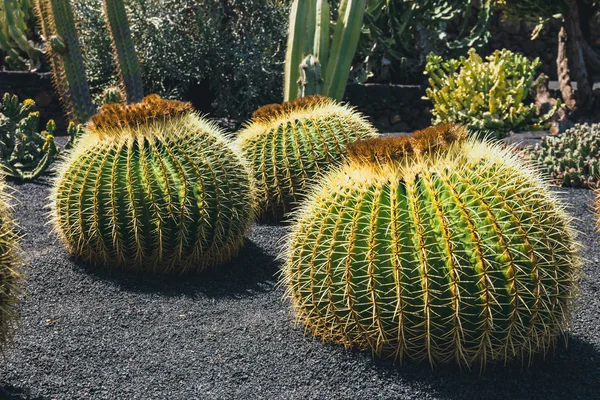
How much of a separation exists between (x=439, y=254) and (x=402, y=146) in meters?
0.50

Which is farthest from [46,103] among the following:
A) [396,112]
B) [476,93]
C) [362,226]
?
[362,226]

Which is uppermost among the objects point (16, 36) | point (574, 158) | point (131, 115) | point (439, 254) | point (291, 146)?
point (131, 115)

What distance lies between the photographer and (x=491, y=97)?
326 inches

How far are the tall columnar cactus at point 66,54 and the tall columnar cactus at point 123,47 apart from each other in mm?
469

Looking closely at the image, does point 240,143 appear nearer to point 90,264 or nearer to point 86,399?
point 90,264

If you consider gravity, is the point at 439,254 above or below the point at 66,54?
above

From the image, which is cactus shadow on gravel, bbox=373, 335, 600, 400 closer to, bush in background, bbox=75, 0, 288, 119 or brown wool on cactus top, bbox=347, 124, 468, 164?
brown wool on cactus top, bbox=347, 124, 468, 164

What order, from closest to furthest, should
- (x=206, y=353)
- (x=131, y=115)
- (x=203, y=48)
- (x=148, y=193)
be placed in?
(x=206, y=353) < (x=148, y=193) < (x=131, y=115) < (x=203, y=48)

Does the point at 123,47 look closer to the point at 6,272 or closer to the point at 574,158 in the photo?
the point at 574,158

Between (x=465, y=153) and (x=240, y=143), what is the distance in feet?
7.69

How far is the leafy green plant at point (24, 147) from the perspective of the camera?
21.7 feet

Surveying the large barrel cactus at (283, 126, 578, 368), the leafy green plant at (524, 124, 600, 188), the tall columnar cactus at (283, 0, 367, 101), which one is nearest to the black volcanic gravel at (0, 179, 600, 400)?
the large barrel cactus at (283, 126, 578, 368)

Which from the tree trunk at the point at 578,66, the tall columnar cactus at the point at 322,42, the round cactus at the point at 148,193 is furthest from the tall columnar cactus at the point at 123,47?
the tree trunk at the point at 578,66

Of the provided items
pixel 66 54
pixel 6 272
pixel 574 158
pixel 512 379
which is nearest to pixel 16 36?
pixel 66 54
